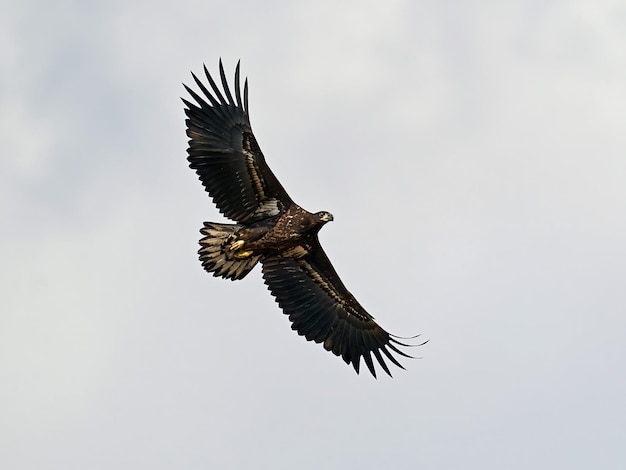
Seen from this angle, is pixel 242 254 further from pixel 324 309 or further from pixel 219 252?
pixel 324 309

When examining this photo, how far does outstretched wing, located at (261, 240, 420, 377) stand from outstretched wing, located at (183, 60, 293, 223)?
1.17m

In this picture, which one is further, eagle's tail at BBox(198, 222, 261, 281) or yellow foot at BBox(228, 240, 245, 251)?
eagle's tail at BBox(198, 222, 261, 281)

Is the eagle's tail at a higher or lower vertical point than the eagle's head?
lower

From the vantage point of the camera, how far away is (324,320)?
1163 inches

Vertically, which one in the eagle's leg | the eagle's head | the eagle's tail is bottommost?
the eagle's tail

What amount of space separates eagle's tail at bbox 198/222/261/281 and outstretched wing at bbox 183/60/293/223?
1.02 feet

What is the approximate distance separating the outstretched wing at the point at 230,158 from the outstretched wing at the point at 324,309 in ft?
3.85


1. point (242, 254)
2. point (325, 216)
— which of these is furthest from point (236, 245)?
point (325, 216)

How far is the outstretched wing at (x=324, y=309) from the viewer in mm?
29422

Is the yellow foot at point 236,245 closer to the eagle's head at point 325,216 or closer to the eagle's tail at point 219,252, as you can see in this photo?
the eagle's tail at point 219,252

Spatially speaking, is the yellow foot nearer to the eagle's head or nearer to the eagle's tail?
the eagle's tail

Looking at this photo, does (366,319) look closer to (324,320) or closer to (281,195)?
(324,320)

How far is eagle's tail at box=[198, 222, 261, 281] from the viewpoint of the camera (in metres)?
28.9

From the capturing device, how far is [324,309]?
29.6 metres
